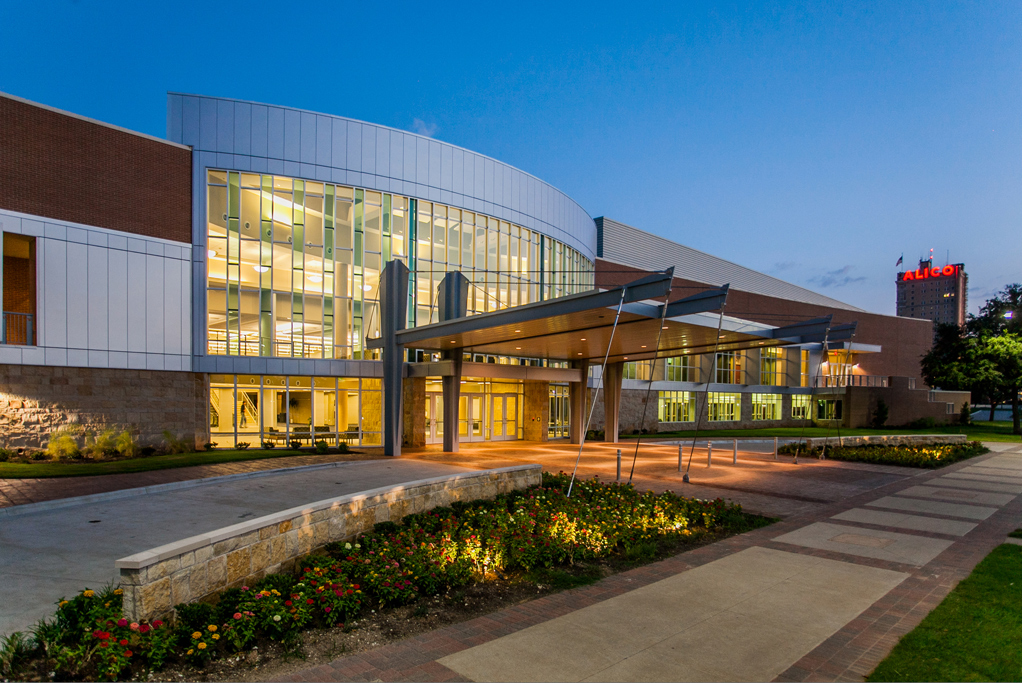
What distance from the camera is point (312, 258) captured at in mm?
24469

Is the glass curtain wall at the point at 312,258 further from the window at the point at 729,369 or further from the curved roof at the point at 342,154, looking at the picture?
the window at the point at 729,369

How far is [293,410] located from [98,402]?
6644 millimetres

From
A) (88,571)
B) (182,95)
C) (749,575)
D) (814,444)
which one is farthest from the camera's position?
(814,444)

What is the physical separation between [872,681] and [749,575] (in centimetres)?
313

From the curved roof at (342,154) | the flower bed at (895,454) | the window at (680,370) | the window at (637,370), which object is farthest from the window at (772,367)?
the curved roof at (342,154)

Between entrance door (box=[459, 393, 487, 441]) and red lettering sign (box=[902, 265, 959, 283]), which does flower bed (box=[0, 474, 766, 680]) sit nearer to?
entrance door (box=[459, 393, 487, 441])

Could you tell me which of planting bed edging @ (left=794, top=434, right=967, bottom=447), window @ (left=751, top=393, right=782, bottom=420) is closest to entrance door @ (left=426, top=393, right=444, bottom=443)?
planting bed edging @ (left=794, top=434, right=967, bottom=447)

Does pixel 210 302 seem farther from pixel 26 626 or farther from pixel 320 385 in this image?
pixel 26 626

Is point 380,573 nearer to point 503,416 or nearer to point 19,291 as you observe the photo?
point 19,291

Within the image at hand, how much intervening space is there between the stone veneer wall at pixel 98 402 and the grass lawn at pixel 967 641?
73.7 ft

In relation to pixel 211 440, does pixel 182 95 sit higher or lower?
higher

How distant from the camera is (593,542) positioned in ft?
30.6

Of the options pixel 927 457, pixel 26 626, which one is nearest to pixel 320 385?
pixel 26 626

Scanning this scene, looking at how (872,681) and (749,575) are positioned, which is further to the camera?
(749,575)
